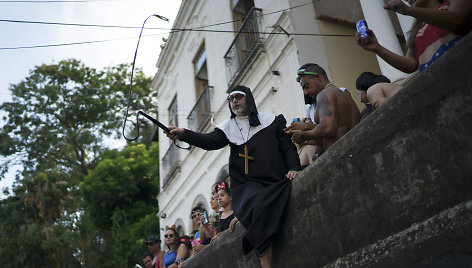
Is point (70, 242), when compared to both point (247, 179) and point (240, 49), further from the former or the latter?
point (247, 179)

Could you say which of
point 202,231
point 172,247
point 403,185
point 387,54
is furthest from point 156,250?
point 403,185

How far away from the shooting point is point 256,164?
3824 mm

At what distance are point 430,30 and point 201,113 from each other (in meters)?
10.0

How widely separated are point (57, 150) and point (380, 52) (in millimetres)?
21904

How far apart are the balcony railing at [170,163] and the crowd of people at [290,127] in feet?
33.0

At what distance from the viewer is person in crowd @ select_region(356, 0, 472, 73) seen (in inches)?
106

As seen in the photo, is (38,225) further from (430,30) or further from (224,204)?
(430,30)

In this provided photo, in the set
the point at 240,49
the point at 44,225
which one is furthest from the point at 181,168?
the point at 44,225

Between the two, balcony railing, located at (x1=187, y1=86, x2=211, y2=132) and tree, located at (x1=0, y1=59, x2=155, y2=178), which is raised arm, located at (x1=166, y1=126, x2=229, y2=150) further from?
tree, located at (x1=0, y1=59, x2=155, y2=178)

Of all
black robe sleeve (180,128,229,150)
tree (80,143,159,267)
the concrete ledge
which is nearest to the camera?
the concrete ledge

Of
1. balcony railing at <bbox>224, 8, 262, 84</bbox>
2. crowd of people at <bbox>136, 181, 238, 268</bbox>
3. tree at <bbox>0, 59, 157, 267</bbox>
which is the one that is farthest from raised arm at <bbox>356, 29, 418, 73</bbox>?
tree at <bbox>0, 59, 157, 267</bbox>

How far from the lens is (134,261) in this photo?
621 inches

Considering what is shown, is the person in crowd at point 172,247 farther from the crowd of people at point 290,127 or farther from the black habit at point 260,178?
the black habit at point 260,178

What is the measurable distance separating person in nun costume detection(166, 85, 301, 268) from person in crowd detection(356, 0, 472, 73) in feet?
3.91
